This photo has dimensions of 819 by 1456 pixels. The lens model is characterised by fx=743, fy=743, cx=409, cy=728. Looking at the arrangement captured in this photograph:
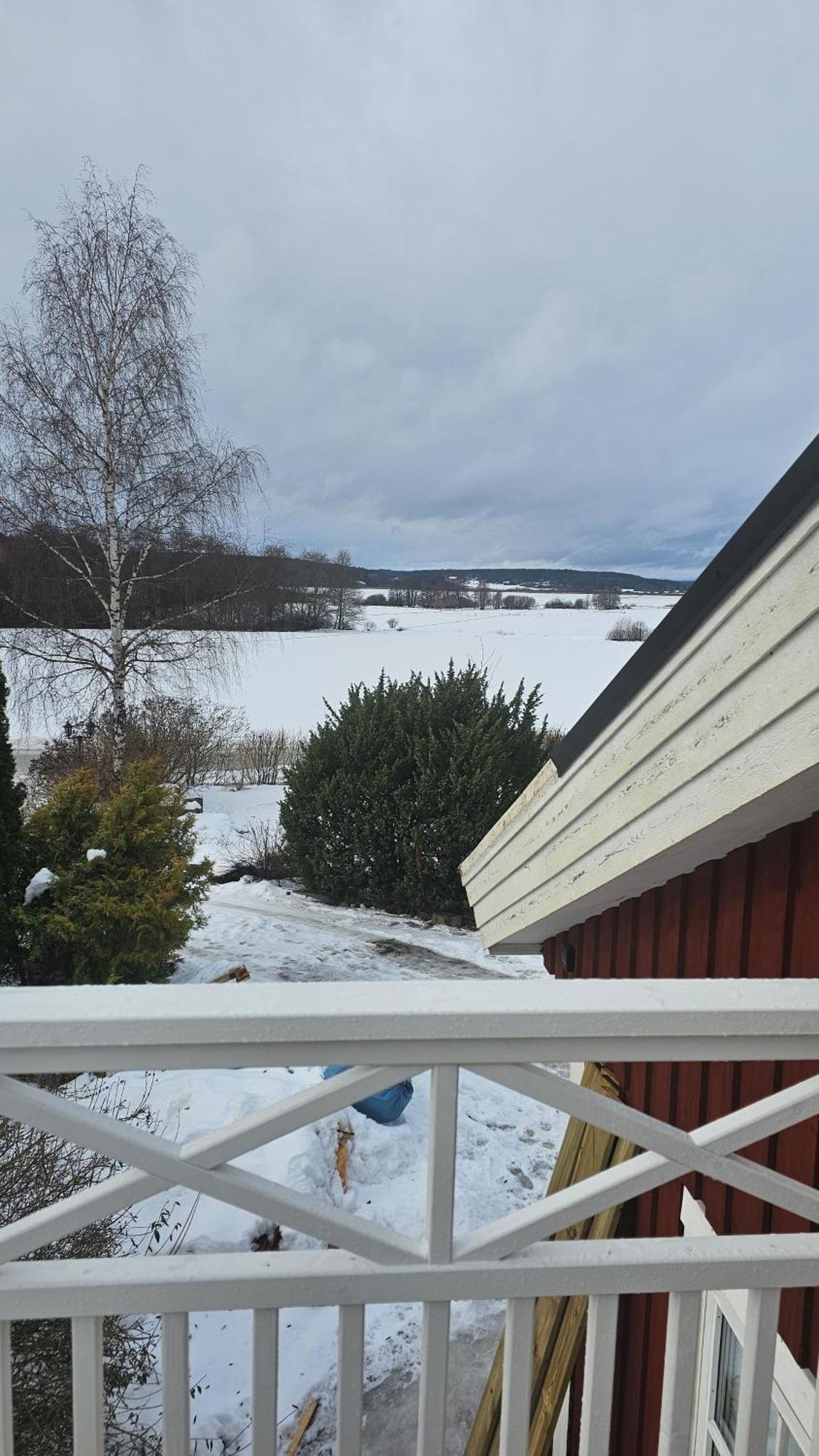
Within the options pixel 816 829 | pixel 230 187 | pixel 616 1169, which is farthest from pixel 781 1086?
pixel 230 187

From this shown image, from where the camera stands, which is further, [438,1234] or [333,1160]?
[333,1160]

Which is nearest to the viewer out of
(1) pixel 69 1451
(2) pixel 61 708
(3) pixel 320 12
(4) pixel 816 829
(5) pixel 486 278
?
(4) pixel 816 829

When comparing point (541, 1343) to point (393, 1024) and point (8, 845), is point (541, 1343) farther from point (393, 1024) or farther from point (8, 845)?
point (8, 845)

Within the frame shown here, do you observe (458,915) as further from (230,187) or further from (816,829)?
(230,187)

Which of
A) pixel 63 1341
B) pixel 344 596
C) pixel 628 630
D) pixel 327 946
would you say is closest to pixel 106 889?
pixel 327 946

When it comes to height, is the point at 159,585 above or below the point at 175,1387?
above

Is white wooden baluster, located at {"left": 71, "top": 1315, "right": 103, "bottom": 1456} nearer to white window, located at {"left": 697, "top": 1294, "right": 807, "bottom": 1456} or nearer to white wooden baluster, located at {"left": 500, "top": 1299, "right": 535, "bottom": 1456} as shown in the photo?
white wooden baluster, located at {"left": 500, "top": 1299, "right": 535, "bottom": 1456}

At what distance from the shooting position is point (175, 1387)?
921 mm

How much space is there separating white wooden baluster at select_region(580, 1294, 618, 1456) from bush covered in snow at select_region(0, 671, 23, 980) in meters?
5.41

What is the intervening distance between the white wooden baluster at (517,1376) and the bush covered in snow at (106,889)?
4916 mm

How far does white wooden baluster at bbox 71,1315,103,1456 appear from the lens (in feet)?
2.88

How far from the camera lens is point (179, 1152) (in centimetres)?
84

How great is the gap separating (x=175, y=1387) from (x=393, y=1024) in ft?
1.84

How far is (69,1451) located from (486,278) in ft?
46.9
